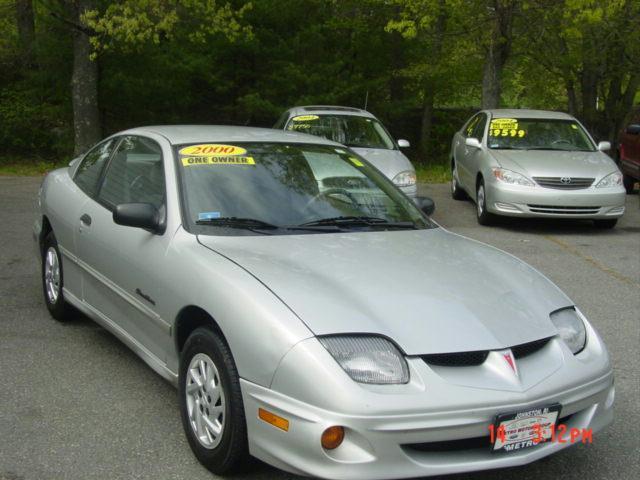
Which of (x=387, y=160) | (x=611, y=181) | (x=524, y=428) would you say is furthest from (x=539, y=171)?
(x=524, y=428)

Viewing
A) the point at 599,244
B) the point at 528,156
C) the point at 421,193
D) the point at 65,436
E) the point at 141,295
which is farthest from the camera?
the point at 421,193

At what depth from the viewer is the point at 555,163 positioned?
442 inches

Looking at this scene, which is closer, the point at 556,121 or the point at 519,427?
the point at 519,427

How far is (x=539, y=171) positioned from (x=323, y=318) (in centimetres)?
816

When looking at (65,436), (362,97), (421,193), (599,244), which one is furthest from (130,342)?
(362,97)

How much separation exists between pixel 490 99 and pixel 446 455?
15.4 meters

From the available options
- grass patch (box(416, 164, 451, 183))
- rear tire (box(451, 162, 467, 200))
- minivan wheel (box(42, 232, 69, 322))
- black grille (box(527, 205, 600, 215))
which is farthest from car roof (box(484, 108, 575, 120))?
minivan wheel (box(42, 232, 69, 322))

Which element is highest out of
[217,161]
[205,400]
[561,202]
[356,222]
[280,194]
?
[217,161]

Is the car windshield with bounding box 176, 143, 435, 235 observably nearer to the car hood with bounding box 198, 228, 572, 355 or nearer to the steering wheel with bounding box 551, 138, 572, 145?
the car hood with bounding box 198, 228, 572, 355

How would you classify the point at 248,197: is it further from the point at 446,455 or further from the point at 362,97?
the point at 362,97

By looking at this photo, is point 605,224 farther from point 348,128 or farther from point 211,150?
point 211,150

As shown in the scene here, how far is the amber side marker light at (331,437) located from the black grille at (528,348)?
0.82 meters

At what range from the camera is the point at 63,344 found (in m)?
5.64

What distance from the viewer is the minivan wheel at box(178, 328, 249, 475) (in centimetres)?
353
